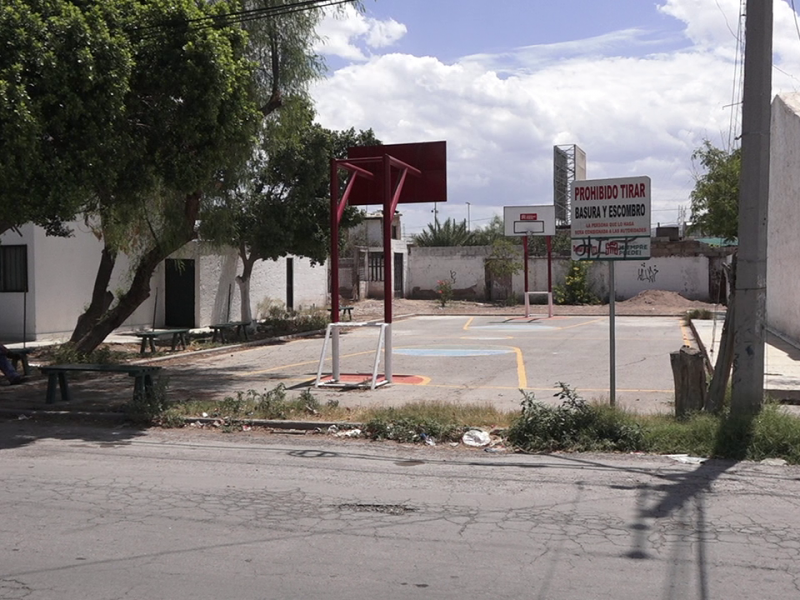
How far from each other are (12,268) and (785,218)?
1952 cm

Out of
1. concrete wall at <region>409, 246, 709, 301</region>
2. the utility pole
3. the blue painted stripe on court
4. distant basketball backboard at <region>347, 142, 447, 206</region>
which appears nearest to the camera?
the utility pole

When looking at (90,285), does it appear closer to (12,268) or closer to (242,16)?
(12,268)

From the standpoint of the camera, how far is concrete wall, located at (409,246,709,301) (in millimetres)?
43969

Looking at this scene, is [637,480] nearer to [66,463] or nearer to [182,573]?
[182,573]


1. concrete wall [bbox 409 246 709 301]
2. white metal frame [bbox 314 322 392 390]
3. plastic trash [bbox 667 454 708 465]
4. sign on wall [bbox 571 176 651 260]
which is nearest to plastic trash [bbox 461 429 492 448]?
plastic trash [bbox 667 454 708 465]

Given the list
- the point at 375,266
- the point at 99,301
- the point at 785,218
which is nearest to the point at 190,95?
the point at 99,301

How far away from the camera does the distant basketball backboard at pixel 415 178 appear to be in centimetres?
1611

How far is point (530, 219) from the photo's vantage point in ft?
123

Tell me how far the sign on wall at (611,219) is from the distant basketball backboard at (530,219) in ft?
83.9

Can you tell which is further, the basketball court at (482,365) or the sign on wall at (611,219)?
the basketball court at (482,365)

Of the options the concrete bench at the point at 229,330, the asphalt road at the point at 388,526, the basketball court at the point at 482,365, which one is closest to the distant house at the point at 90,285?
the concrete bench at the point at 229,330

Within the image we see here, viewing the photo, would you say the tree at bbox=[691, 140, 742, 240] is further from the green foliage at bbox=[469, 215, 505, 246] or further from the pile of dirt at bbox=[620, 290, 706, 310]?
the green foliage at bbox=[469, 215, 505, 246]

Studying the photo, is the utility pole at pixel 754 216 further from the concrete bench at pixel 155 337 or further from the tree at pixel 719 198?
the tree at pixel 719 198

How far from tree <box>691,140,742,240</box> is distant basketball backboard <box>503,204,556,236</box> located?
5798 mm
